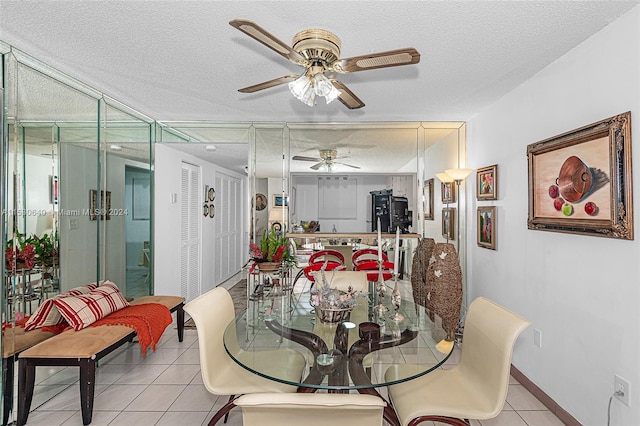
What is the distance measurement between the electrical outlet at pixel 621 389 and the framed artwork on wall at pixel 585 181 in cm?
79

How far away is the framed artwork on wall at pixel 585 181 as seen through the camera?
1.82m

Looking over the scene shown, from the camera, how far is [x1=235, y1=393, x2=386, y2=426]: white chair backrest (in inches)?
48.3

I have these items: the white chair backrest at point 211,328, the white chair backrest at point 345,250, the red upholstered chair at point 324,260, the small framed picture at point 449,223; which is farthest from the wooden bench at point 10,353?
the small framed picture at point 449,223

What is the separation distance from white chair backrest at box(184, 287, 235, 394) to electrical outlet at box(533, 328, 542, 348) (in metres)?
2.29

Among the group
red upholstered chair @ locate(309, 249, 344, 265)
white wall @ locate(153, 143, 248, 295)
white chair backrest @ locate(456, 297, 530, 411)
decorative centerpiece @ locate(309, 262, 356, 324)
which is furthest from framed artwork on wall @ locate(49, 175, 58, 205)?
white chair backrest @ locate(456, 297, 530, 411)

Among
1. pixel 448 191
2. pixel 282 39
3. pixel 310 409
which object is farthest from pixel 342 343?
pixel 448 191

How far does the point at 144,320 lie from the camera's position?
2.95 m

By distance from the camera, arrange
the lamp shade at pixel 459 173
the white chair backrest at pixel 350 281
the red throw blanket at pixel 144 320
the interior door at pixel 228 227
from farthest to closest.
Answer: the interior door at pixel 228 227
the lamp shade at pixel 459 173
the white chair backrest at pixel 350 281
the red throw blanket at pixel 144 320

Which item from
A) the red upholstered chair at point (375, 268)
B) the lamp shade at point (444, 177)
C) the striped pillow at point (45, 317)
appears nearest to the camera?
the striped pillow at point (45, 317)

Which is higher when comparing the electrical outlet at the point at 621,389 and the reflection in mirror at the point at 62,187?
the reflection in mirror at the point at 62,187

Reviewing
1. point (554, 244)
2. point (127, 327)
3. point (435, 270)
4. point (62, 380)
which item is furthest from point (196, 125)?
point (554, 244)

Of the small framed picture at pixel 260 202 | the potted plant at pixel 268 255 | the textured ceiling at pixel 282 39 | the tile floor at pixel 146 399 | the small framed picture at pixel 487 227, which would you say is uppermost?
the textured ceiling at pixel 282 39

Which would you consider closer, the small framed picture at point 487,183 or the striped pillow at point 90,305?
the striped pillow at point 90,305

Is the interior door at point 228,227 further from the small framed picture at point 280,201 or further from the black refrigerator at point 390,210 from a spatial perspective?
the black refrigerator at point 390,210
